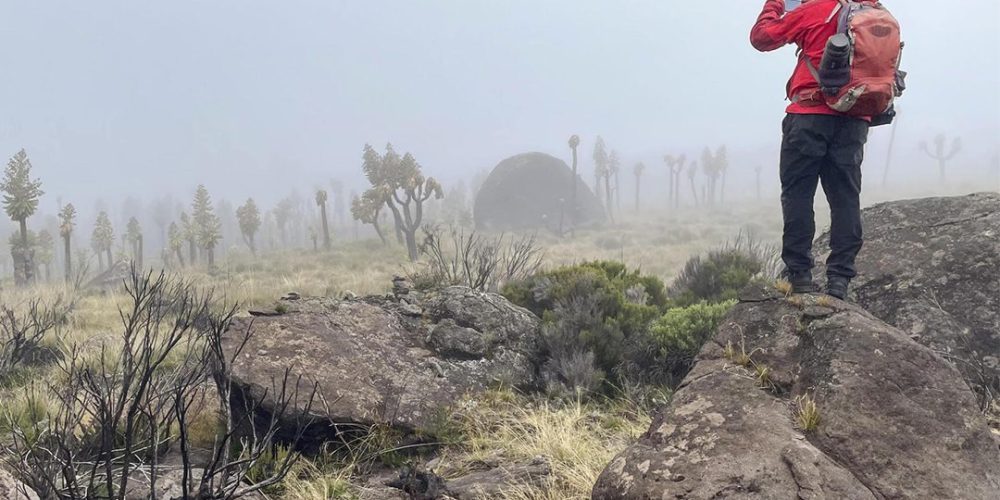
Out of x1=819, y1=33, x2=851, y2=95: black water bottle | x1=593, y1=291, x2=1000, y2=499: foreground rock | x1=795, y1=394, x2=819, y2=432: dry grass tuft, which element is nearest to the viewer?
x1=593, y1=291, x2=1000, y2=499: foreground rock

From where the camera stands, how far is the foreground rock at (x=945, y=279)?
4031 millimetres

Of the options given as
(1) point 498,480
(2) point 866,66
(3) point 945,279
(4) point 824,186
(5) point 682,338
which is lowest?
(1) point 498,480

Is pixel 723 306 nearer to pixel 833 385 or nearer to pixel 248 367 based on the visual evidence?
pixel 833 385

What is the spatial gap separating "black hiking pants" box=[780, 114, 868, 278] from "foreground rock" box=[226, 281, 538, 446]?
100 inches

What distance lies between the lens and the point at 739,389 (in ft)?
8.89

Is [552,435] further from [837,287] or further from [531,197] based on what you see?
[531,197]

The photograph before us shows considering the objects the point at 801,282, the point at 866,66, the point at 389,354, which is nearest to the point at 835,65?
the point at 866,66

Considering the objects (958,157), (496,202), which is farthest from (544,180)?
(958,157)

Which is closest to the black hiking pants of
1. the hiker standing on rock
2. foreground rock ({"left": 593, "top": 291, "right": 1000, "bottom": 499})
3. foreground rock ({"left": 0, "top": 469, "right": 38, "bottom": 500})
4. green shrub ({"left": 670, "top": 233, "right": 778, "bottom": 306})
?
the hiker standing on rock

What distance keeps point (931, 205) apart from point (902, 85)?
7.91 feet

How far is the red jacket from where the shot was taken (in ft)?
11.5

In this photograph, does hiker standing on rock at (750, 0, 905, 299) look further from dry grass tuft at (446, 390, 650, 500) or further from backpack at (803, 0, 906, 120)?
dry grass tuft at (446, 390, 650, 500)

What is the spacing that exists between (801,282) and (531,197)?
1927 inches

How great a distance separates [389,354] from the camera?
4777 millimetres
